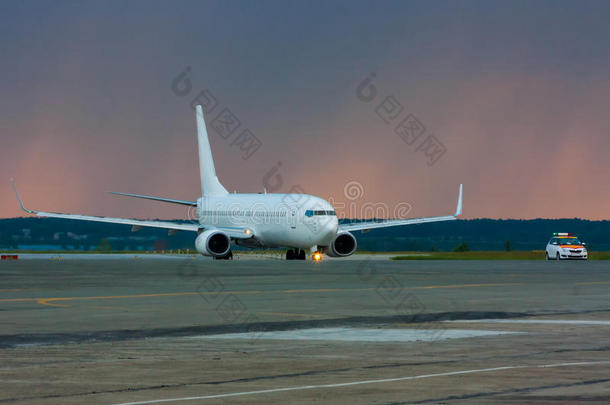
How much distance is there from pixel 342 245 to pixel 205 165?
22084 mm

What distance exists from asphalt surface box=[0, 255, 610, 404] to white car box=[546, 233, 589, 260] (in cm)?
4208

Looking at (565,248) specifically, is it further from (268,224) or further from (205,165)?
(205,165)

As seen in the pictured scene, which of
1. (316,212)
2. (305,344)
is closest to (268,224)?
(316,212)

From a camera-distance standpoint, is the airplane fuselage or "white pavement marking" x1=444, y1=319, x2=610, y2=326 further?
the airplane fuselage

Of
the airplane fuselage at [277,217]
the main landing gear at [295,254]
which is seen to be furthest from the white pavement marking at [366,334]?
the main landing gear at [295,254]

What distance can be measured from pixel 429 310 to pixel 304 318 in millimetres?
4072

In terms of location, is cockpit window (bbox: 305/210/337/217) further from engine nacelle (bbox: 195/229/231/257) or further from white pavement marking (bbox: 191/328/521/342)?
white pavement marking (bbox: 191/328/521/342)

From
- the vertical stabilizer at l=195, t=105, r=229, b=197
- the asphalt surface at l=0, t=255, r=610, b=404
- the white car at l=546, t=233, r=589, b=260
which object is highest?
the vertical stabilizer at l=195, t=105, r=229, b=197

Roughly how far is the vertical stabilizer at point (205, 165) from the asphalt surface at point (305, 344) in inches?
2148

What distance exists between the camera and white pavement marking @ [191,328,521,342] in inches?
799

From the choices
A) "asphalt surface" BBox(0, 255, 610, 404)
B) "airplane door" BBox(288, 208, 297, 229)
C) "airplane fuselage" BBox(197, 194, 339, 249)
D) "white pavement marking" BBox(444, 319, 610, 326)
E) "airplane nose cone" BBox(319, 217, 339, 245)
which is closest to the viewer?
"asphalt surface" BBox(0, 255, 610, 404)

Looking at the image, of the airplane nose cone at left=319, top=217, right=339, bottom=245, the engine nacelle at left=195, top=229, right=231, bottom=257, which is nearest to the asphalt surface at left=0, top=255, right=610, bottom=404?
the airplane nose cone at left=319, top=217, right=339, bottom=245

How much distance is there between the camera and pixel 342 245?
250 feet

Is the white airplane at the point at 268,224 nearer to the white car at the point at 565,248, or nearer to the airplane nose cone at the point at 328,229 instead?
the airplane nose cone at the point at 328,229
